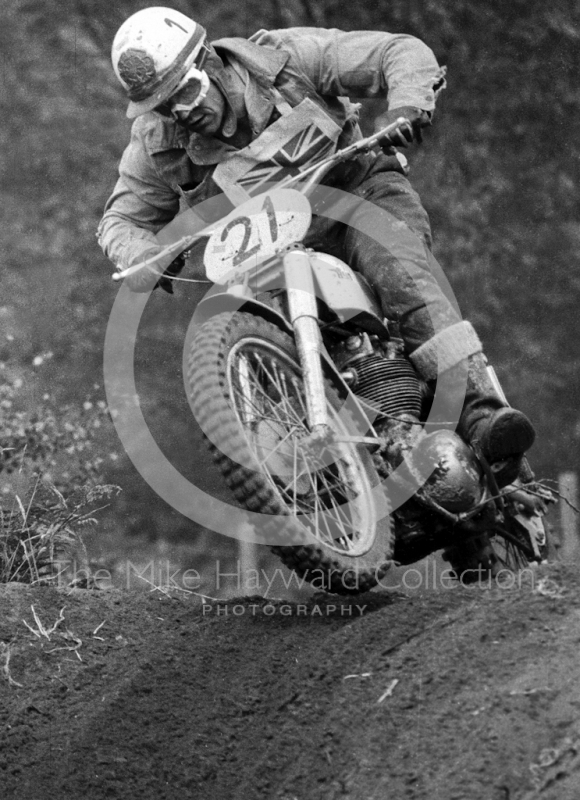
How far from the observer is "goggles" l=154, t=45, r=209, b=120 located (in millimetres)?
3797

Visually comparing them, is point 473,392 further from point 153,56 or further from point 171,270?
point 153,56

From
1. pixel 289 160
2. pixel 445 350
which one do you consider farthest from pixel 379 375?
pixel 289 160

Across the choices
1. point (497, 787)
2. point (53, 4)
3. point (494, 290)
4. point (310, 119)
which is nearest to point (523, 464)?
point (310, 119)

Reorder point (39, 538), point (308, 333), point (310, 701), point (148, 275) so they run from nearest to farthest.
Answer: point (310, 701), point (308, 333), point (148, 275), point (39, 538)

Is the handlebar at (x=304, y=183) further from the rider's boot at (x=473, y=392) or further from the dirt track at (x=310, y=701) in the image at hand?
the dirt track at (x=310, y=701)

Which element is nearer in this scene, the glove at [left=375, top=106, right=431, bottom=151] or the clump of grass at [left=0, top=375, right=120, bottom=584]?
the glove at [left=375, top=106, right=431, bottom=151]

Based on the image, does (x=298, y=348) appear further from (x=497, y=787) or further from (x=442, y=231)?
(x=442, y=231)

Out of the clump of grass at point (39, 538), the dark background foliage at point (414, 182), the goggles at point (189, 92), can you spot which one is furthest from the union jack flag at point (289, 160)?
the dark background foliage at point (414, 182)

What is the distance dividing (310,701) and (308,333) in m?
1.03

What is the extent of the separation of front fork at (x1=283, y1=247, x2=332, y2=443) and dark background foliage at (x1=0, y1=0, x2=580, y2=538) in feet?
9.47

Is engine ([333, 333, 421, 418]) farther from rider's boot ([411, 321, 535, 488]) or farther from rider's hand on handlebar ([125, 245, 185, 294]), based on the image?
rider's hand on handlebar ([125, 245, 185, 294])

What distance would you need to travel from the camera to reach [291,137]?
3.94 metres

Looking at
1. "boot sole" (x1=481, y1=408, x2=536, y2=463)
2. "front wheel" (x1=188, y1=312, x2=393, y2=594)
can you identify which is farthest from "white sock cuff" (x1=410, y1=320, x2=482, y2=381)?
"front wheel" (x1=188, y1=312, x2=393, y2=594)

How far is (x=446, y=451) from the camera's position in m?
3.66
